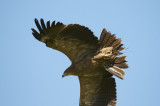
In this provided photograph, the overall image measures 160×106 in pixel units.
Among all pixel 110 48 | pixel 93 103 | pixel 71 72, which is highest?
pixel 110 48

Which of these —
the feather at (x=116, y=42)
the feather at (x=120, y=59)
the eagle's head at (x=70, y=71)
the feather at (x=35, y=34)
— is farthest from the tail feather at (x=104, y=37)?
the feather at (x=35, y=34)

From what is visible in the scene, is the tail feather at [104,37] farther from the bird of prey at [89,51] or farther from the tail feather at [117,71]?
the tail feather at [117,71]

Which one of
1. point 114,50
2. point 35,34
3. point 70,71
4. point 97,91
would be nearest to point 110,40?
point 114,50

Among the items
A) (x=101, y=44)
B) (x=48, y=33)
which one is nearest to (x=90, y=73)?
(x=101, y=44)

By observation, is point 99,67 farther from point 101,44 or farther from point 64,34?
point 64,34

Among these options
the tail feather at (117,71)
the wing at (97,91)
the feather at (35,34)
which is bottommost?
the wing at (97,91)

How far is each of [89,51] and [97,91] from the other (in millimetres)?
1393

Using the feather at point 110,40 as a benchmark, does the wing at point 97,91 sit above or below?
below

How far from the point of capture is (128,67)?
386 inches

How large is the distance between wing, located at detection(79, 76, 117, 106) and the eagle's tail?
409mm

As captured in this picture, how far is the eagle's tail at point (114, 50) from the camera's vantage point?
9.71 meters

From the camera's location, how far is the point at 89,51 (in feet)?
32.4

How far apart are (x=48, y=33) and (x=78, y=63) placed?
124 cm

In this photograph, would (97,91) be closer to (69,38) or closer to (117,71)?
(117,71)
